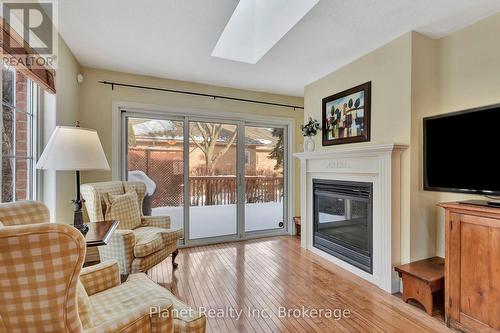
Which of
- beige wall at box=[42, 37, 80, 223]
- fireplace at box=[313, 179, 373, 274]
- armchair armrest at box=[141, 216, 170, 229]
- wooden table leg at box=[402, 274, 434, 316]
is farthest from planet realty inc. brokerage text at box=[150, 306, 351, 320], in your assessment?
beige wall at box=[42, 37, 80, 223]

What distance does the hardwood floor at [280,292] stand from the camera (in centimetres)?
190

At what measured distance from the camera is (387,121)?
254cm

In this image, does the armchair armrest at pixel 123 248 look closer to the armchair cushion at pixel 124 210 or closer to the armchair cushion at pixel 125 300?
the armchair cushion at pixel 124 210

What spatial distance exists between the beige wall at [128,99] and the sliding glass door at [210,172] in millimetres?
203

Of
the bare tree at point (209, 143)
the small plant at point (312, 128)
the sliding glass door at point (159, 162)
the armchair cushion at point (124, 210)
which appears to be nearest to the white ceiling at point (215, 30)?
the small plant at point (312, 128)

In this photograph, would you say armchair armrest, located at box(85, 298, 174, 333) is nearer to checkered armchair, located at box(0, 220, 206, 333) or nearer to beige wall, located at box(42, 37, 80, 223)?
checkered armchair, located at box(0, 220, 206, 333)

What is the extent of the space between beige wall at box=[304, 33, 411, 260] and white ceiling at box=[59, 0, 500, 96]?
0.12 meters

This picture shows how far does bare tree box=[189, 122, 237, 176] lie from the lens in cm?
390

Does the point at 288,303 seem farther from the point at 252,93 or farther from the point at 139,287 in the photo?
the point at 252,93

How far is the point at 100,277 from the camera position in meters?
1.50

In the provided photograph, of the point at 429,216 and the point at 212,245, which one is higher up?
the point at 429,216

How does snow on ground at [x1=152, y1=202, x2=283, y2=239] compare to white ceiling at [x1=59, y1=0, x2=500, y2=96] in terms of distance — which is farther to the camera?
snow on ground at [x1=152, y1=202, x2=283, y2=239]

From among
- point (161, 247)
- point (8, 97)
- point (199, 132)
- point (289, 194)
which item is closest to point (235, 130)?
point (199, 132)

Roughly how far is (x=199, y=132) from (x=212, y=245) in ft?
5.77
